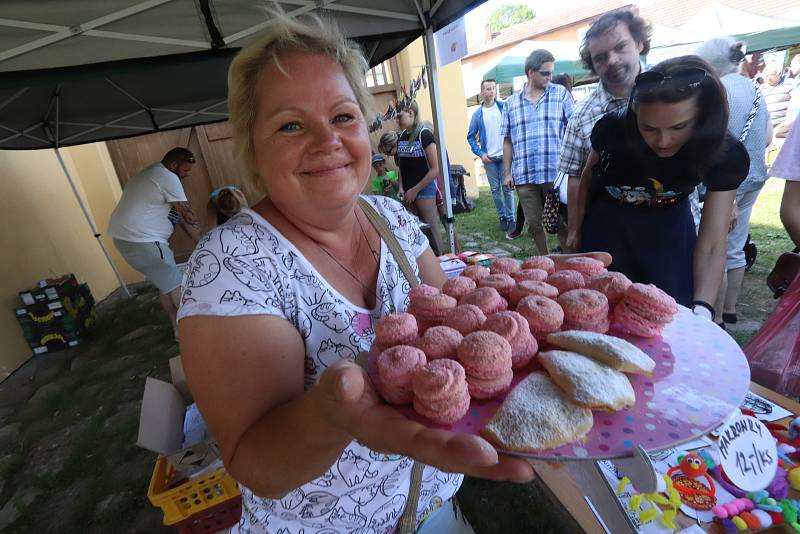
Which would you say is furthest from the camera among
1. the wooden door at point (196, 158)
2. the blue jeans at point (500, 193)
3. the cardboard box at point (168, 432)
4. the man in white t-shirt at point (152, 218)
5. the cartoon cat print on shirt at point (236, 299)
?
the wooden door at point (196, 158)

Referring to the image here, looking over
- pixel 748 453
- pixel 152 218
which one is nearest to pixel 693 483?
pixel 748 453

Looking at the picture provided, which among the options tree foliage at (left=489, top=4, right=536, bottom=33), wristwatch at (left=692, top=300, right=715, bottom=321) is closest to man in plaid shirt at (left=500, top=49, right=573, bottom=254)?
wristwatch at (left=692, top=300, right=715, bottom=321)

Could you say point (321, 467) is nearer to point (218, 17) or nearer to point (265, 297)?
point (265, 297)

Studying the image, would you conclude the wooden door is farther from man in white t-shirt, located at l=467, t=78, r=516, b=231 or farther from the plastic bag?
the plastic bag

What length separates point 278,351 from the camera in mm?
907

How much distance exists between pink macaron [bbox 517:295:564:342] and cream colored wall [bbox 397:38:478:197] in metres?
8.31

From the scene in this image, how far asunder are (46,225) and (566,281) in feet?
24.1

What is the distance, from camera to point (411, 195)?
5586 mm

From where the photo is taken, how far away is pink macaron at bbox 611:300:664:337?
97 centimetres

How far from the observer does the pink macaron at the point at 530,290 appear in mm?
1090

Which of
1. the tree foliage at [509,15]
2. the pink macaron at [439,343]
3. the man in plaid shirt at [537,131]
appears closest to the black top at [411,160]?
the man in plaid shirt at [537,131]

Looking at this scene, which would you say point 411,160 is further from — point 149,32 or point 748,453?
point 748,453

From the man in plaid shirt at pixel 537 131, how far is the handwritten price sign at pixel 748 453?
406 cm

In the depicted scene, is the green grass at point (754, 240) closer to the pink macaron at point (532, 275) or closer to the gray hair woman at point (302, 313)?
the pink macaron at point (532, 275)
